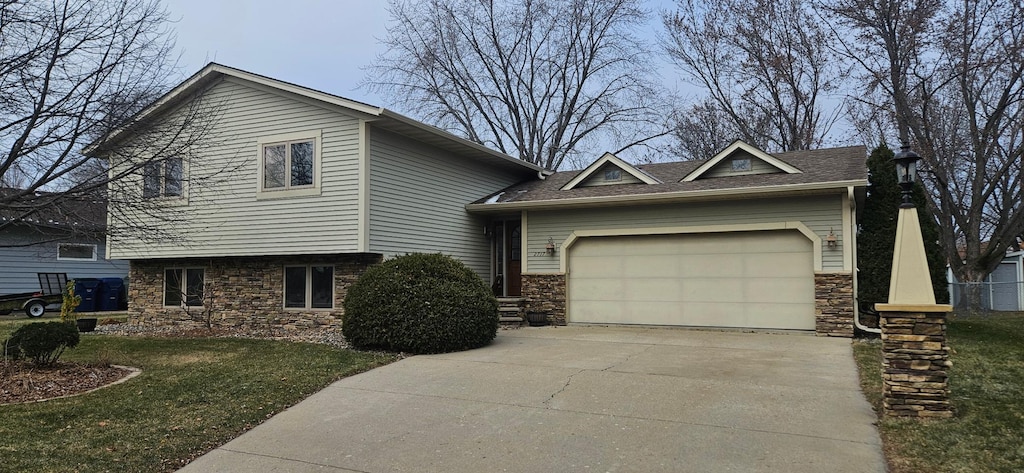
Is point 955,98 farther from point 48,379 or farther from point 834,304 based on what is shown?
point 48,379

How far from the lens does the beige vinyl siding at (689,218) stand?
40.1ft

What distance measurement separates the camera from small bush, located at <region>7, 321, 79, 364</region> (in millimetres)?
8172

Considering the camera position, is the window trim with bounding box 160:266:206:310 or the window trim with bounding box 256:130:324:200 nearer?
the window trim with bounding box 256:130:324:200

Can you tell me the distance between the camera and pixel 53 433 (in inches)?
231

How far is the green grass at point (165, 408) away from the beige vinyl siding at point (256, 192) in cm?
304

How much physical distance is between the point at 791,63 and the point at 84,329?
2172cm

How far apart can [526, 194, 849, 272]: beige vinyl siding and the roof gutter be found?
0.99ft

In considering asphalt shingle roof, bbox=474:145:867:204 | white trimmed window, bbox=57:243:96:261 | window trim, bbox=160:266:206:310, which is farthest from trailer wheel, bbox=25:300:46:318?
asphalt shingle roof, bbox=474:145:867:204

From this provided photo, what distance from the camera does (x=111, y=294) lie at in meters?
21.9

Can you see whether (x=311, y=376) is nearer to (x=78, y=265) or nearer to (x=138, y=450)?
(x=138, y=450)

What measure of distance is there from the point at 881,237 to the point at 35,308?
22262 millimetres

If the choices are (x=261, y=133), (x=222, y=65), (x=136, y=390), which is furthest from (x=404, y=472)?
(x=222, y=65)

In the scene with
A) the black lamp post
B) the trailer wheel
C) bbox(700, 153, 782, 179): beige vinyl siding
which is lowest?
the trailer wheel

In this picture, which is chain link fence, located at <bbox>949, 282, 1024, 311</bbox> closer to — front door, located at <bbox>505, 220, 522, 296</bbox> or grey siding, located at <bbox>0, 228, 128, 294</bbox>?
front door, located at <bbox>505, 220, 522, 296</bbox>
